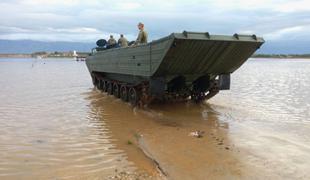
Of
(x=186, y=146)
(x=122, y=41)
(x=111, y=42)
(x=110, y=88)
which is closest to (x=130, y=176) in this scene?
(x=186, y=146)

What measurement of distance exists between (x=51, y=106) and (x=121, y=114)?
130 inches

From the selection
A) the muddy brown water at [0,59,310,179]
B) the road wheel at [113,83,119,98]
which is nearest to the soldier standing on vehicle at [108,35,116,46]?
the road wheel at [113,83,119,98]

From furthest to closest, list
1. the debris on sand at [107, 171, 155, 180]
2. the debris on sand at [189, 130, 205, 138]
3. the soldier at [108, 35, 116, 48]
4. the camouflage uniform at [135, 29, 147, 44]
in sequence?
the soldier at [108, 35, 116, 48], the camouflage uniform at [135, 29, 147, 44], the debris on sand at [189, 130, 205, 138], the debris on sand at [107, 171, 155, 180]

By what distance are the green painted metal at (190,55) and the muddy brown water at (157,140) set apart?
4.18 ft

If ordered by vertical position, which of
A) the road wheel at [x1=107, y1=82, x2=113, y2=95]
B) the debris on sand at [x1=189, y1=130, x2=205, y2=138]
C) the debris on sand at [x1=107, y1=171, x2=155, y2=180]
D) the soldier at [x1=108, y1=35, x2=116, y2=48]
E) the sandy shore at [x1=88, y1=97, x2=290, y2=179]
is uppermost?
the soldier at [x1=108, y1=35, x2=116, y2=48]

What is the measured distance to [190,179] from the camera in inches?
→ 233

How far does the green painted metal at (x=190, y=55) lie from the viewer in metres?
10.1

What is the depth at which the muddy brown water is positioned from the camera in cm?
641

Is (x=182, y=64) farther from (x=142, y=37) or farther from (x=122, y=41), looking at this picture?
(x=122, y=41)

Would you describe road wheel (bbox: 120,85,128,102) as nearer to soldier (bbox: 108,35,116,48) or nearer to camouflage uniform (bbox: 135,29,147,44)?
camouflage uniform (bbox: 135,29,147,44)

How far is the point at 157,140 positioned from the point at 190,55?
3.13 m

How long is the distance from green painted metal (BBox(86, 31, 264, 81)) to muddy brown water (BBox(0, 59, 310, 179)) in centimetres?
128

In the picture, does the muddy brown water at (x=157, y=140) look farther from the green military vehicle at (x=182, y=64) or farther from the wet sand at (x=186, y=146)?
the green military vehicle at (x=182, y=64)

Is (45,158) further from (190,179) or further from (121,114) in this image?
(121,114)
